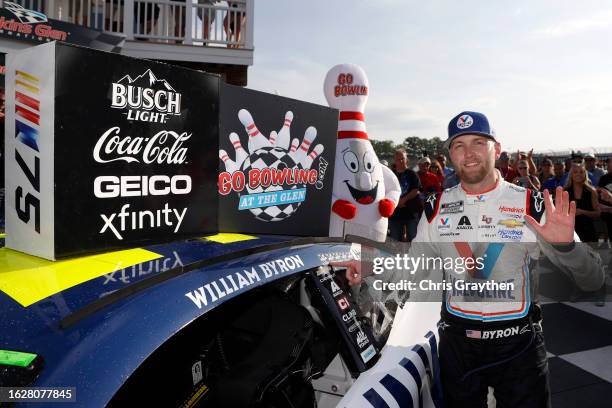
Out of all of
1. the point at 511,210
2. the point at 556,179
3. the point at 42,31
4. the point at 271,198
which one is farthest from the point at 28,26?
the point at 556,179

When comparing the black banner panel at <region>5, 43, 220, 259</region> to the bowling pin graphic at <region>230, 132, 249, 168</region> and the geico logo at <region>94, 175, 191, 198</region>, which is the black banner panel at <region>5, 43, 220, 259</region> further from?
the bowling pin graphic at <region>230, 132, 249, 168</region>

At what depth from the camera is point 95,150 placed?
1.42m

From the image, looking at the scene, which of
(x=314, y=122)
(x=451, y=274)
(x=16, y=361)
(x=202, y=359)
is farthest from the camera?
(x=314, y=122)

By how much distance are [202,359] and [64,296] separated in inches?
28.2

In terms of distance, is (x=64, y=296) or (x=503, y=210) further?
(x=503, y=210)

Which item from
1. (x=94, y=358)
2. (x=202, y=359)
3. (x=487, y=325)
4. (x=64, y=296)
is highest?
(x=64, y=296)

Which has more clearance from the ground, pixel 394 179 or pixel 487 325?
pixel 394 179

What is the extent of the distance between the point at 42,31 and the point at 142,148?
793cm

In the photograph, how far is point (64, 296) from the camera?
3.96 feet

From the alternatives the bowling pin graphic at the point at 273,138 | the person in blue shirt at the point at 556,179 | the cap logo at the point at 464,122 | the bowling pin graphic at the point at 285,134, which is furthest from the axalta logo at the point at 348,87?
the person in blue shirt at the point at 556,179

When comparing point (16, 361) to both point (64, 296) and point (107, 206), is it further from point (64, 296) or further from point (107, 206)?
point (107, 206)

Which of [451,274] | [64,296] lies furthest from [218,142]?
[451,274]

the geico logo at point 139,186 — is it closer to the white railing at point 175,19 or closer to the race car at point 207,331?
the race car at point 207,331

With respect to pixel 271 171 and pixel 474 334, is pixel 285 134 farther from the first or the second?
pixel 474 334
